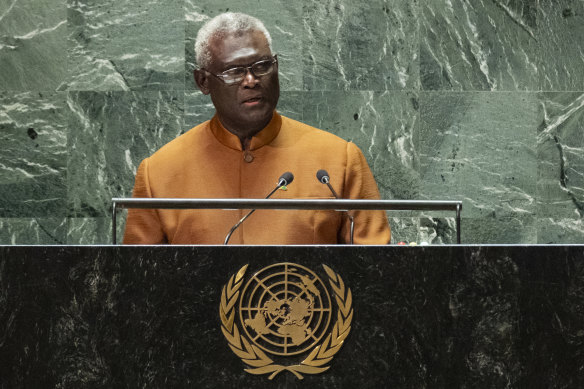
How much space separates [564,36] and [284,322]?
3.81 meters

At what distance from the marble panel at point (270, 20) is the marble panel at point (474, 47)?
2.74 feet

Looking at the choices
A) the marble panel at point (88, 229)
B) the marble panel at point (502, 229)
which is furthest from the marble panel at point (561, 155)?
the marble panel at point (88, 229)

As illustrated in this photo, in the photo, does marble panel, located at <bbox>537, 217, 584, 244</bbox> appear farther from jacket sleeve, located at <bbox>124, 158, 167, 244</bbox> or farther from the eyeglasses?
jacket sleeve, located at <bbox>124, 158, 167, 244</bbox>

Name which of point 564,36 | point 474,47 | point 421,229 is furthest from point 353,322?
point 564,36

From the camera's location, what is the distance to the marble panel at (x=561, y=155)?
17.5ft

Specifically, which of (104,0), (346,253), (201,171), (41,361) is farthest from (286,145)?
(104,0)

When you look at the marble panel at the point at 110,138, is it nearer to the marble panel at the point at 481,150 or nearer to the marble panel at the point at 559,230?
the marble panel at the point at 481,150

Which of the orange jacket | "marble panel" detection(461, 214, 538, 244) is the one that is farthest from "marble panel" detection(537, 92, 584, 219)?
the orange jacket

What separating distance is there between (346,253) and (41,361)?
3.10ft

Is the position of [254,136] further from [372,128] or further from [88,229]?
[88,229]

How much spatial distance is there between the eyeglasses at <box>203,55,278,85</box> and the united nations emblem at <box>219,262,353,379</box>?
4.60ft

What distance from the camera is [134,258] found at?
2.39 meters

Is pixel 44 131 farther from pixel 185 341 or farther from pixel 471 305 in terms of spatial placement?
pixel 471 305

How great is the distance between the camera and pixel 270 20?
531cm
